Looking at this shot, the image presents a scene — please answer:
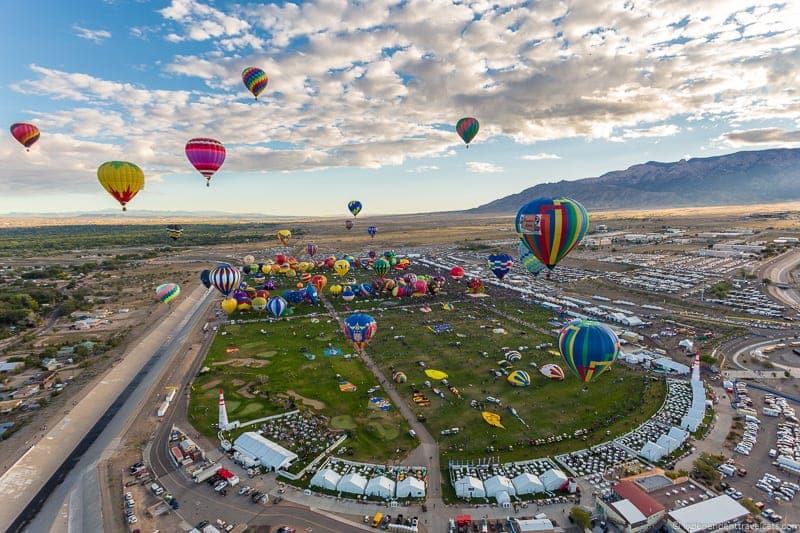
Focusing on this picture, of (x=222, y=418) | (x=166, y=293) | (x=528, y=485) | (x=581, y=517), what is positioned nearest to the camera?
(x=581, y=517)

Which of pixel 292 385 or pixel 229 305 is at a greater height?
pixel 229 305

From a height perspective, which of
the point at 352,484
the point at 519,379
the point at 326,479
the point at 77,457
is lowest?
the point at 77,457

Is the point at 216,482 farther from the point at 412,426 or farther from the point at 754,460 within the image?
the point at 754,460

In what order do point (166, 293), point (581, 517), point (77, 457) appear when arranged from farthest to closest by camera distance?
point (166, 293), point (77, 457), point (581, 517)

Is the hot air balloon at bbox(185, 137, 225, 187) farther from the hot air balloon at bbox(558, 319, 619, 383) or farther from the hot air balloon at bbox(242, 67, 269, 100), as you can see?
the hot air balloon at bbox(558, 319, 619, 383)

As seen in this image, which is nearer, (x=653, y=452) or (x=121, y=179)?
(x=653, y=452)

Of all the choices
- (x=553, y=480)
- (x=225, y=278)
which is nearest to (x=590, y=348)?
(x=553, y=480)

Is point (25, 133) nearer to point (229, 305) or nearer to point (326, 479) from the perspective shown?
point (229, 305)

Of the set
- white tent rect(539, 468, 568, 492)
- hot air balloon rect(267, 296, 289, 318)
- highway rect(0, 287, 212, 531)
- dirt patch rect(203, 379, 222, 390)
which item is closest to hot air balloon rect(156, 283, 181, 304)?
highway rect(0, 287, 212, 531)

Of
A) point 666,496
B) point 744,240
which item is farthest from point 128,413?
point 744,240
